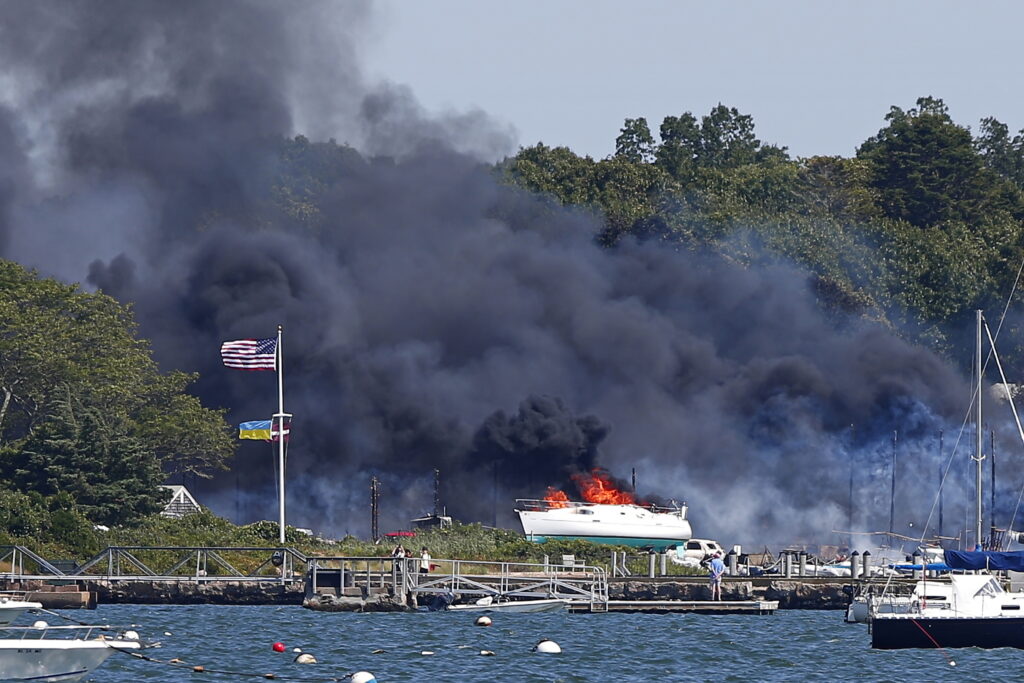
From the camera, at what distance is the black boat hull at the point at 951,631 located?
54344mm

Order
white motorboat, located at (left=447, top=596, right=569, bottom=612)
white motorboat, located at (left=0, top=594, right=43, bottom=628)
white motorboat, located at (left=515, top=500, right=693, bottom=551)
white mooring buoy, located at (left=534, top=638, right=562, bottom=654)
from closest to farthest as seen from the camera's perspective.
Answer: white motorboat, located at (left=0, top=594, right=43, bottom=628) < white mooring buoy, located at (left=534, top=638, right=562, bottom=654) < white motorboat, located at (left=447, top=596, right=569, bottom=612) < white motorboat, located at (left=515, top=500, right=693, bottom=551)

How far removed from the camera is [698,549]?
96375mm

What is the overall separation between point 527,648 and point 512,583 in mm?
16225

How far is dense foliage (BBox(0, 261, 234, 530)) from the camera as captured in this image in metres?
83.9

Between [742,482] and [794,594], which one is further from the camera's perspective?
[742,482]

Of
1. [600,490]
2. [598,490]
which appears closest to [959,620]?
[598,490]

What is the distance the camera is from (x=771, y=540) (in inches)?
4200

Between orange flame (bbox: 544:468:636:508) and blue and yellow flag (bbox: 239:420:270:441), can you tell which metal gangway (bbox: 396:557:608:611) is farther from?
orange flame (bbox: 544:468:636:508)

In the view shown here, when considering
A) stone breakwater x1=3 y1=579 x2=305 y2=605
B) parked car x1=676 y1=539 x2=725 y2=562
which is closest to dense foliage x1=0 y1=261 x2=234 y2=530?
stone breakwater x1=3 y1=579 x2=305 y2=605

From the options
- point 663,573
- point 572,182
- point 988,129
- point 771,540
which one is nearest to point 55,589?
point 663,573

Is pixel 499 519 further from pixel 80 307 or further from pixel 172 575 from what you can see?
pixel 172 575

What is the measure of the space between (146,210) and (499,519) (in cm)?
3861

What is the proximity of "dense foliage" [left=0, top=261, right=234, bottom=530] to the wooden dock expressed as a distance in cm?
2384

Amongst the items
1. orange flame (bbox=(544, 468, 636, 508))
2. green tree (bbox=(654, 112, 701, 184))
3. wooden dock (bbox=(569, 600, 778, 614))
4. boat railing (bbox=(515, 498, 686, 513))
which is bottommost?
wooden dock (bbox=(569, 600, 778, 614))
